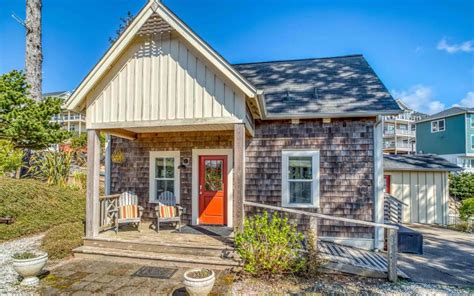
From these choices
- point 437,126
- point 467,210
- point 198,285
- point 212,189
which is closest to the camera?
point 198,285

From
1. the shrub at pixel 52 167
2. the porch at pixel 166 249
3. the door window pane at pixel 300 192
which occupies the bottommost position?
the porch at pixel 166 249

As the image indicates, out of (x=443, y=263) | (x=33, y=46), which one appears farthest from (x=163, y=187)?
(x=33, y=46)

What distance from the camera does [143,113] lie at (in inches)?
232

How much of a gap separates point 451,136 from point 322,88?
25.2 meters

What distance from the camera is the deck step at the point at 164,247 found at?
544cm

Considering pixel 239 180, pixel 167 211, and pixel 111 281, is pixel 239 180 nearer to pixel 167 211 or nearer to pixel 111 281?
pixel 167 211

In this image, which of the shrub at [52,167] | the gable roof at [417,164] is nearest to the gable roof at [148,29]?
the shrub at [52,167]

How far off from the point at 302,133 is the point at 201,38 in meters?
3.65

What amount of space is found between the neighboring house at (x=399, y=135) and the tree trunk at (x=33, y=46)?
4073 cm

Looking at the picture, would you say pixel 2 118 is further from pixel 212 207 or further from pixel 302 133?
pixel 302 133

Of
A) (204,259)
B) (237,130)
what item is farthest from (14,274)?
(237,130)

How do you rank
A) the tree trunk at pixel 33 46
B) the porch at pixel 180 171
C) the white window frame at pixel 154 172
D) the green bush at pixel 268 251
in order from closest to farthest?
the green bush at pixel 268 251, the porch at pixel 180 171, the white window frame at pixel 154 172, the tree trunk at pixel 33 46

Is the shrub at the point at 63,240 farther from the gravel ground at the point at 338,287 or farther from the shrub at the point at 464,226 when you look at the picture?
the shrub at the point at 464,226

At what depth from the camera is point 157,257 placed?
560 centimetres
